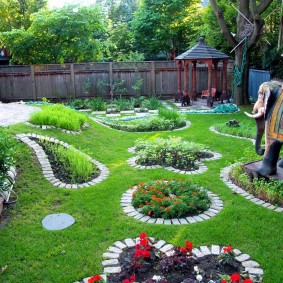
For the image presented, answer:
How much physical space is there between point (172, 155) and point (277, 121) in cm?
233

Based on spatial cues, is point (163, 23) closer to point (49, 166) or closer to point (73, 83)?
point (73, 83)

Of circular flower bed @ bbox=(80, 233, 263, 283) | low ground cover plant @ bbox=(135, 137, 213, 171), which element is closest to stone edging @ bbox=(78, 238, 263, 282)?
circular flower bed @ bbox=(80, 233, 263, 283)

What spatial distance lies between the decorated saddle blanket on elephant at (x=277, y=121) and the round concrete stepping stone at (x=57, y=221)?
3099 mm

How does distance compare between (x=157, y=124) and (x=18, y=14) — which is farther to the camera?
(x=18, y=14)

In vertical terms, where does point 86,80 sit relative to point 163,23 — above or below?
below

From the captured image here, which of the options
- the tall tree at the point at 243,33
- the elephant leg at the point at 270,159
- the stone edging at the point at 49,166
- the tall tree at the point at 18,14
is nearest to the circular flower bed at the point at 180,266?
the elephant leg at the point at 270,159

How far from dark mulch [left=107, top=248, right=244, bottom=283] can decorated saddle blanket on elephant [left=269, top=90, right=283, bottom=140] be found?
2195 mm

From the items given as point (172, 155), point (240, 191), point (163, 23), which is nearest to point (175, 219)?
point (240, 191)

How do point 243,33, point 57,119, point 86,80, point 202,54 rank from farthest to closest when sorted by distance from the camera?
point 86,80 < point 202,54 < point 243,33 < point 57,119

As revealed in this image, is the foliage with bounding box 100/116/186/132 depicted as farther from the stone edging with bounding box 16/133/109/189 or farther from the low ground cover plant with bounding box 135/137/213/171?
the stone edging with bounding box 16/133/109/189

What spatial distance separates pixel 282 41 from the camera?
14570 millimetres

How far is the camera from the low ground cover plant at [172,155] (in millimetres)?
6543

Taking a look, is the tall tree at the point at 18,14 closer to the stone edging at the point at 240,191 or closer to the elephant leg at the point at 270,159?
the stone edging at the point at 240,191

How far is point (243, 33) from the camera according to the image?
1262cm
